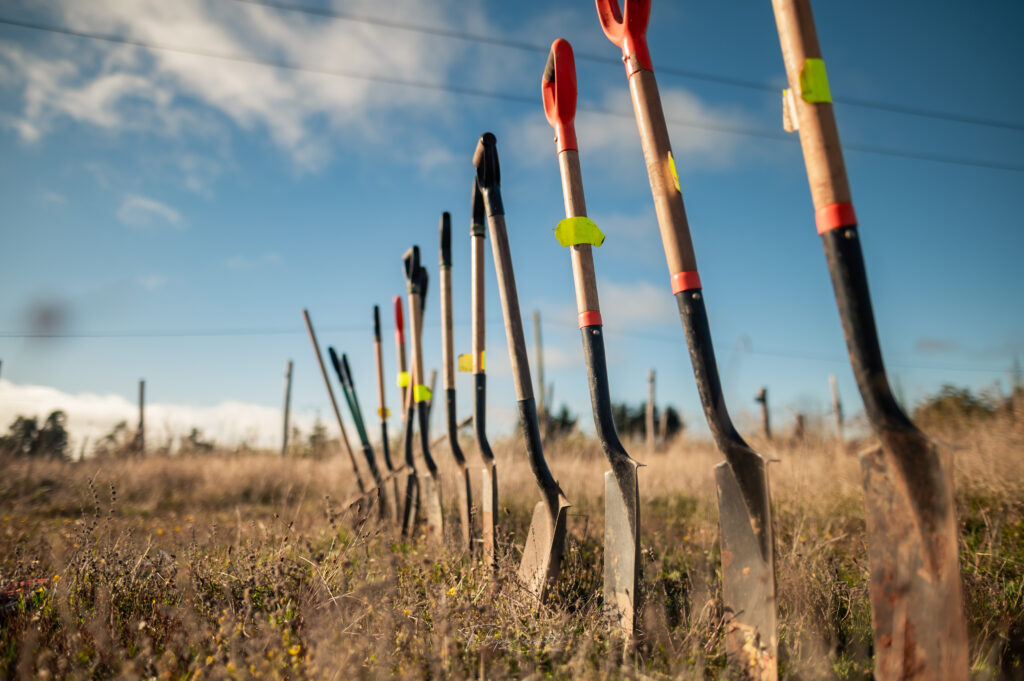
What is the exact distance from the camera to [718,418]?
2.21m

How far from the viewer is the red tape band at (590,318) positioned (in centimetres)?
277

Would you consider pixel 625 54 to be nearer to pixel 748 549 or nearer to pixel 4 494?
pixel 748 549

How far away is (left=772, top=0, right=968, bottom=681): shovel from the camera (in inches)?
63.9

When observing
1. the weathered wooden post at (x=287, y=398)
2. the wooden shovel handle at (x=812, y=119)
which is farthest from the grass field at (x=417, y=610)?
the weathered wooden post at (x=287, y=398)

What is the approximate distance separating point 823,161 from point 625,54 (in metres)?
1.07

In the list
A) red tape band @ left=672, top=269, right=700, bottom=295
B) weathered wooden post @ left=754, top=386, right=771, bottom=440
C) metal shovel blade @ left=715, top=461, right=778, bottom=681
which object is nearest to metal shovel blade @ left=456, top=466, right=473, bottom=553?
metal shovel blade @ left=715, top=461, right=778, bottom=681

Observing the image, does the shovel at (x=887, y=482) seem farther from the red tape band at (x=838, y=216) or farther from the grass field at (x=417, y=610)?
the grass field at (x=417, y=610)

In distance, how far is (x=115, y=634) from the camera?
2326mm

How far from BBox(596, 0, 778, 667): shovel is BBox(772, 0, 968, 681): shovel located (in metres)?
0.34

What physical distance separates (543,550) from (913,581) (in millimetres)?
1561

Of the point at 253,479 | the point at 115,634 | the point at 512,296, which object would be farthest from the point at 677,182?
the point at 253,479

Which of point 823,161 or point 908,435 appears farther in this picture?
point 823,161

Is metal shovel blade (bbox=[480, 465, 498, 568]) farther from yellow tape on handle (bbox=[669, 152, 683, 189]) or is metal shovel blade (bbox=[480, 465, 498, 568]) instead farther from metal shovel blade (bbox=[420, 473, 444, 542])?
yellow tape on handle (bbox=[669, 152, 683, 189])

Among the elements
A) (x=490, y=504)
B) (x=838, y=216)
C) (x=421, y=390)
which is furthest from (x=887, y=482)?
(x=421, y=390)
